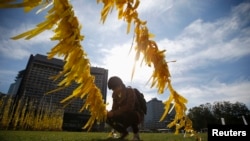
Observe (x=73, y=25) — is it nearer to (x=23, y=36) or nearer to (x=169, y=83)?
(x=23, y=36)

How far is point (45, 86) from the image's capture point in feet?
245

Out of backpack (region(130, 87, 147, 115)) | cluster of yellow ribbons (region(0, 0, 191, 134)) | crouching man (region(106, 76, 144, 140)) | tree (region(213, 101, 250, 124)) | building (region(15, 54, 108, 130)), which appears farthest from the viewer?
Answer: tree (region(213, 101, 250, 124))

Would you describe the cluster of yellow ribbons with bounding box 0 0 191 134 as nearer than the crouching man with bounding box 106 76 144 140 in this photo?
Yes

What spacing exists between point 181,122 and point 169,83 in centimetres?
62

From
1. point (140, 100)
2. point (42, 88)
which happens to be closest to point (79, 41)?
point (140, 100)

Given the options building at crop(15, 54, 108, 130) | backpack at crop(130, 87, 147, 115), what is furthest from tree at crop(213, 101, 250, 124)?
backpack at crop(130, 87, 147, 115)

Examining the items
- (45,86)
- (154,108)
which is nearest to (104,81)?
(45,86)

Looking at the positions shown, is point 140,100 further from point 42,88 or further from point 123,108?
point 42,88

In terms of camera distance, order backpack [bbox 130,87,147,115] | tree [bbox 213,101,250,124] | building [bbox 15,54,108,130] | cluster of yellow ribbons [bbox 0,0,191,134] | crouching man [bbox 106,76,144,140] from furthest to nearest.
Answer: tree [bbox 213,101,250,124] < building [bbox 15,54,108,130] < backpack [bbox 130,87,147,115] < crouching man [bbox 106,76,144,140] < cluster of yellow ribbons [bbox 0,0,191,134]

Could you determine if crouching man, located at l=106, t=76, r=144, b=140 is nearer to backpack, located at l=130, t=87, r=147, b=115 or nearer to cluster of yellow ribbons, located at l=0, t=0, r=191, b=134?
backpack, located at l=130, t=87, r=147, b=115

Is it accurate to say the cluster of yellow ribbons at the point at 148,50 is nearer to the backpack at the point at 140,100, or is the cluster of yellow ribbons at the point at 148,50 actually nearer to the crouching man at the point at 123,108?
the crouching man at the point at 123,108

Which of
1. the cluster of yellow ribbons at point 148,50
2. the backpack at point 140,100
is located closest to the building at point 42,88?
the backpack at point 140,100

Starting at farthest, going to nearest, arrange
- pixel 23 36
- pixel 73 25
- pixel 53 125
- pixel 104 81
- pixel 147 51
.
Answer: pixel 104 81
pixel 53 125
pixel 147 51
pixel 73 25
pixel 23 36

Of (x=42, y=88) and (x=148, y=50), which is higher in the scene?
(x=42, y=88)
